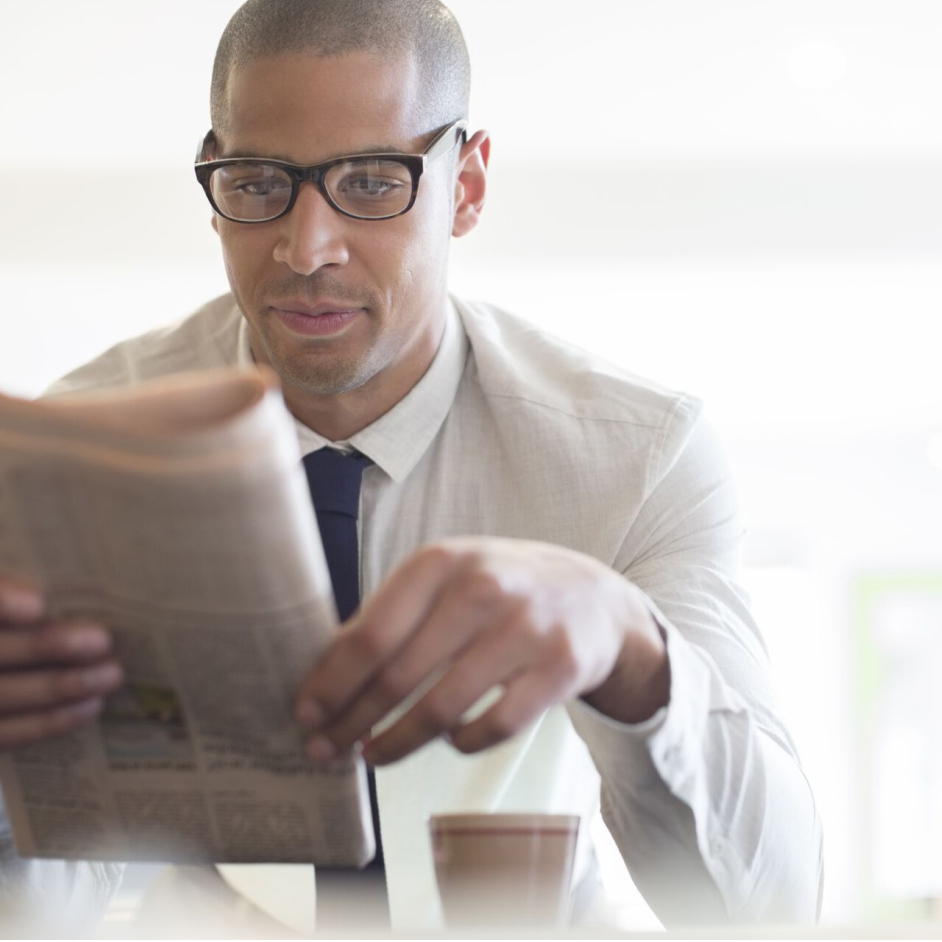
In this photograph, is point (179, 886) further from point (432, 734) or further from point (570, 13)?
point (570, 13)

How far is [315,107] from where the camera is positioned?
1.28 meters

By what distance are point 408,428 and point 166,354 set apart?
13.8 inches

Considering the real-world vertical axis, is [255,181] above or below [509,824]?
above

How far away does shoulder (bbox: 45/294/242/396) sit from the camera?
5.08 ft

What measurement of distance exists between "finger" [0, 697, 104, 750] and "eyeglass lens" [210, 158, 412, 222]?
2.21 ft

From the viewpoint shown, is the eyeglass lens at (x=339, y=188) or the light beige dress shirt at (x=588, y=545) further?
the eyeglass lens at (x=339, y=188)

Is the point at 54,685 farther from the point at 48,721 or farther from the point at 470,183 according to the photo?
the point at 470,183

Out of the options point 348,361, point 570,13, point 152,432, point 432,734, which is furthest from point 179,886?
point 570,13

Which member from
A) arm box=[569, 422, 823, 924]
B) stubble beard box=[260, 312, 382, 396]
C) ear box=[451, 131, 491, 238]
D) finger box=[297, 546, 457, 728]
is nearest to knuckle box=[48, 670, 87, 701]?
finger box=[297, 546, 457, 728]

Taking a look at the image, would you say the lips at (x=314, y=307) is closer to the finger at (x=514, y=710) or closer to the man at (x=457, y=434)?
the man at (x=457, y=434)

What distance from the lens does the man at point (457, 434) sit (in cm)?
100

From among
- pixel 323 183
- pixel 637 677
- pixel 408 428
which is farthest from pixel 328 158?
pixel 637 677

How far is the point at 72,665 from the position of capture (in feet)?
2.46

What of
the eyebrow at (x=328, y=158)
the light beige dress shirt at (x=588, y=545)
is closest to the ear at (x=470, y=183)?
the light beige dress shirt at (x=588, y=545)
